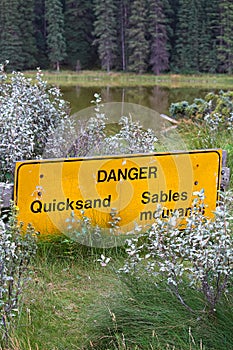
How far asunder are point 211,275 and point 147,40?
152 feet

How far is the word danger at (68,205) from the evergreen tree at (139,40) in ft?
135

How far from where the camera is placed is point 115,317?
2.63m

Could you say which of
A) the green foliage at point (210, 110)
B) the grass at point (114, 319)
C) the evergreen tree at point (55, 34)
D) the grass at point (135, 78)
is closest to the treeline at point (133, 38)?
the evergreen tree at point (55, 34)

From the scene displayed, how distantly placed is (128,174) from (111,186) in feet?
0.50

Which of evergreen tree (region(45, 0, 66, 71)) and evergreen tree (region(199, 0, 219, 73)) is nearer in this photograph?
evergreen tree (region(199, 0, 219, 73))

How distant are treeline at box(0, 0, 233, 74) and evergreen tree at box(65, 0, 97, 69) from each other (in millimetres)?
91

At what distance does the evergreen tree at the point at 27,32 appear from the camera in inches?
1813

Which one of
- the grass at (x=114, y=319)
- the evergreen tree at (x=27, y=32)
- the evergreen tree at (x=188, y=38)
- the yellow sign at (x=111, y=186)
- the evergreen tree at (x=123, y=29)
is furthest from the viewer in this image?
the evergreen tree at (x=123, y=29)

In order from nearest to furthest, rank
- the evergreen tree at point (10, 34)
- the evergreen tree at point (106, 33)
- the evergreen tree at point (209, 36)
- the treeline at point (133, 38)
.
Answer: the evergreen tree at point (10, 34) → the treeline at point (133, 38) → the evergreen tree at point (209, 36) → the evergreen tree at point (106, 33)

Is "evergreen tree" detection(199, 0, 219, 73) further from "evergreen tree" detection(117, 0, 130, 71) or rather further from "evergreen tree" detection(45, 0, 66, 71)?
"evergreen tree" detection(45, 0, 66, 71)

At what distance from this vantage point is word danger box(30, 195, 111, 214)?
12.3 ft

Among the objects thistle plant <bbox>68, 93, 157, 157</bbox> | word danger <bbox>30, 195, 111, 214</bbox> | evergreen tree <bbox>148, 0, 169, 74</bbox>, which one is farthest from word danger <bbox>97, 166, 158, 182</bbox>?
evergreen tree <bbox>148, 0, 169, 74</bbox>

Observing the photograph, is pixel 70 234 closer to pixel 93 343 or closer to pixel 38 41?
pixel 93 343

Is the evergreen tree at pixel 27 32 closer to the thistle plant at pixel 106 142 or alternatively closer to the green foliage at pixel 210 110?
the green foliage at pixel 210 110
